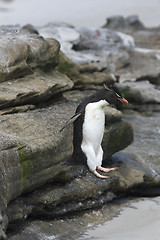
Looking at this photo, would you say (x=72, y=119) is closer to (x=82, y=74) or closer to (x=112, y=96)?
(x=112, y=96)

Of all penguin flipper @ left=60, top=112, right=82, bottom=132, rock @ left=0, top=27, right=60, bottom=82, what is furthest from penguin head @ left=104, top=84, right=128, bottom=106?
rock @ left=0, top=27, right=60, bottom=82

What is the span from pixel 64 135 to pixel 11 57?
3.59 ft

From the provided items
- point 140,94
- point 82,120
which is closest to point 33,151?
point 82,120

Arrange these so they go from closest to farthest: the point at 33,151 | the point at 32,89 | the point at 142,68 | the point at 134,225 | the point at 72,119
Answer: the point at 33,151
the point at 134,225
the point at 72,119
the point at 32,89
the point at 142,68

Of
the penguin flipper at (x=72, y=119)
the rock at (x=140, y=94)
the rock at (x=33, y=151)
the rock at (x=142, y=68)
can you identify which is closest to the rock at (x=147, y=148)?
the rock at (x=140, y=94)

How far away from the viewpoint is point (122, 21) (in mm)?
20672

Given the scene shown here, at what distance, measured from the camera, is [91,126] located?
22.3ft

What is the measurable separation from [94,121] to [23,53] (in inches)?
42.0

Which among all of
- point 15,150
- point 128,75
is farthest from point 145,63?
point 15,150

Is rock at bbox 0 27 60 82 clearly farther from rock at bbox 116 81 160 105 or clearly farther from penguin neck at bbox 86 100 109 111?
rock at bbox 116 81 160 105

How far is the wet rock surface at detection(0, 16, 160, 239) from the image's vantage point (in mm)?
5602

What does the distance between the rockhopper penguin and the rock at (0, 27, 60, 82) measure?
2.60 feet

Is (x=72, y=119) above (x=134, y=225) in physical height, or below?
above

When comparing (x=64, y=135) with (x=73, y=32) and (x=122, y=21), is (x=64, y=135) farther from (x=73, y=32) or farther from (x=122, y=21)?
(x=122, y=21)
